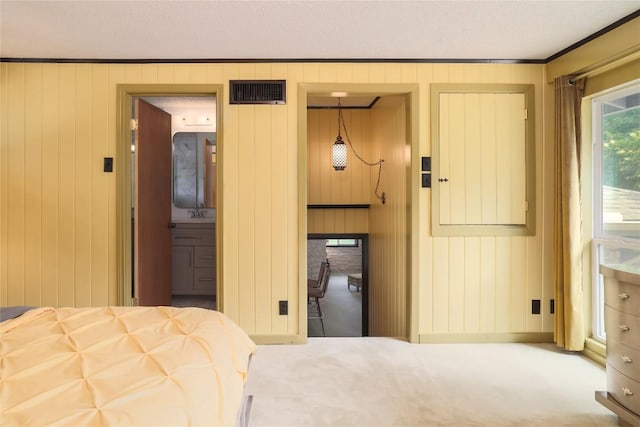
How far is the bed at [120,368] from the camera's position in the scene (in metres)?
0.92

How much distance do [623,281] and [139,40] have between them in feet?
11.2

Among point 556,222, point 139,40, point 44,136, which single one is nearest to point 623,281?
point 556,222

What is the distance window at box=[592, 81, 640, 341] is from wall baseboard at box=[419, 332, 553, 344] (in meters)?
0.39

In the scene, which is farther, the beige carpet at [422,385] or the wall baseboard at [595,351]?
the wall baseboard at [595,351]

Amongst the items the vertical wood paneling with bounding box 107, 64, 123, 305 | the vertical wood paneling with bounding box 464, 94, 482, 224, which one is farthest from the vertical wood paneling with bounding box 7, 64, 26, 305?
the vertical wood paneling with bounding box 464, 94, 482, 224

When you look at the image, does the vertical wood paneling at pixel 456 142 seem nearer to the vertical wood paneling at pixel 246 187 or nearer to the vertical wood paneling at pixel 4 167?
the vertical wood paneling at pixel 246 187

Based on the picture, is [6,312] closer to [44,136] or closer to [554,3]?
[44,136]

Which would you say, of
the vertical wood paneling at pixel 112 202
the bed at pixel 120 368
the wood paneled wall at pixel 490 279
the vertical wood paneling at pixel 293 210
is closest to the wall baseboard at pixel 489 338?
the wood paneled wall at pixel 490 279

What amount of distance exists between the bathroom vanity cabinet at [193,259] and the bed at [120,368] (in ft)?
10.3

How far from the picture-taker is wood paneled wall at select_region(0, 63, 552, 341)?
3029 mm

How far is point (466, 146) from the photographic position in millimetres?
3086

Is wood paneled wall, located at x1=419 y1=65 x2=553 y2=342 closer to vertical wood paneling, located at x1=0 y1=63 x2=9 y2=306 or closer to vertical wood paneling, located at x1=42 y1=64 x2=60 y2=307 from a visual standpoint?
vertical wood paneling, located at x1=42 y1=64 x2=60 y2=307

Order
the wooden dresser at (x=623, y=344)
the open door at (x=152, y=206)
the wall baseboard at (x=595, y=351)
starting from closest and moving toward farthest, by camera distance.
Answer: the wooden dresser at (x=623, y=344) < the wall baseboard at (x=595, y=351) < the open door at (x=152, y=206)

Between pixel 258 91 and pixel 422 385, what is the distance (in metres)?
2.53
